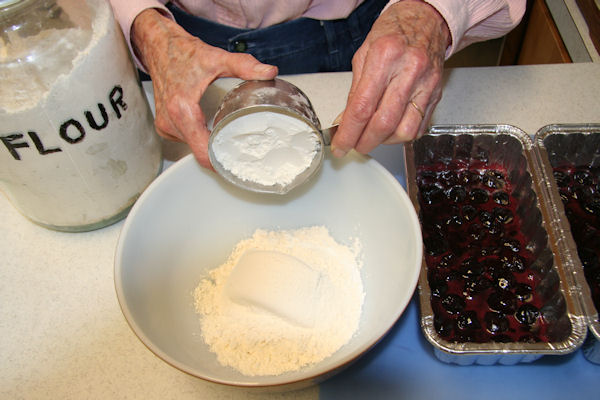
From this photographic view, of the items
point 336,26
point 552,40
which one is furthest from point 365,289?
point 552,40

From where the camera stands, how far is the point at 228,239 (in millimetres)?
952

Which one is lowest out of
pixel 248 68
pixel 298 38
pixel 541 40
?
pixel 541 40

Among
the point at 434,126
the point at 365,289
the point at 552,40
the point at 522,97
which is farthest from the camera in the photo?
the point at 552,40

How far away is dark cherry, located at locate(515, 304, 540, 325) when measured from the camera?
2.65 feet

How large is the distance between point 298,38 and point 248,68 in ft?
1.74

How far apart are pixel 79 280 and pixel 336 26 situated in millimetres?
863

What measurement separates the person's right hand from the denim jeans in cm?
32

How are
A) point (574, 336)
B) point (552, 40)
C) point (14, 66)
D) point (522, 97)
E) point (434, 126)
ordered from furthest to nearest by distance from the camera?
point (552, 40), point (522, 97), point (434, 126), point (574, 336), point (14, 66)

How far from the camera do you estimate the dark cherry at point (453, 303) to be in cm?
81

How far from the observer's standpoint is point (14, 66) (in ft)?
2.09

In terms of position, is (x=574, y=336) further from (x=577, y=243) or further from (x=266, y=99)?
(x=266, y=99)

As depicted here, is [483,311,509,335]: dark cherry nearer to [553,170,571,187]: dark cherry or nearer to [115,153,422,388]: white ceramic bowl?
→ [115,153,422,388]: white ceramic bowl

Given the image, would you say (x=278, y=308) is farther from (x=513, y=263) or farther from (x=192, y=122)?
(x=513, y=263)

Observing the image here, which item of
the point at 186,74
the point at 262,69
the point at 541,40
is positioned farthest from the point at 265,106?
the point at 541,40
